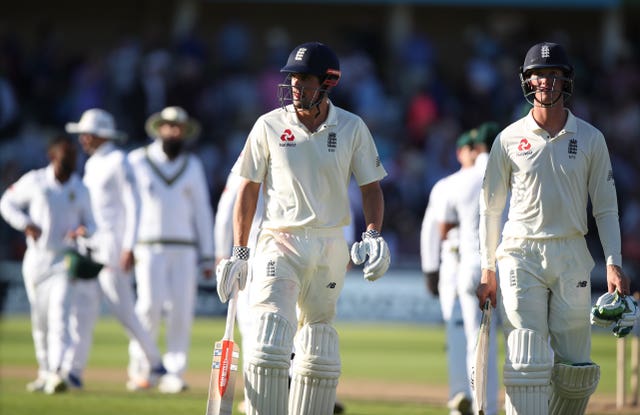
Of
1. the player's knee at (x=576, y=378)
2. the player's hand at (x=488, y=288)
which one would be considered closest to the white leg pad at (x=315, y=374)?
the player's hand at (x=488, y=288)

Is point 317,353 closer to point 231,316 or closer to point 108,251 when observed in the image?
point 231,316

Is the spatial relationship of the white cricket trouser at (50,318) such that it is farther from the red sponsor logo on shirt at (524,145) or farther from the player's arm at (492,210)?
the red sponsor logo on shirt at (524,145)

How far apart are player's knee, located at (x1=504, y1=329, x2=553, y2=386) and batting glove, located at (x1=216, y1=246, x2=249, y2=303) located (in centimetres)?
150

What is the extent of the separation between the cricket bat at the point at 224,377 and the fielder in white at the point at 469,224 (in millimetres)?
2609

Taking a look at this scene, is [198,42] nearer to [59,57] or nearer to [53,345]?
[59,57]

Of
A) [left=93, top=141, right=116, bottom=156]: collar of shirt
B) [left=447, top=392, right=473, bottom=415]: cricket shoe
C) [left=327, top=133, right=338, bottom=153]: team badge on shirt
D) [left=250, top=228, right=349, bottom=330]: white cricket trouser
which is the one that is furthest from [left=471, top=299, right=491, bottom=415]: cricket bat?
[left=93, top=141, right=116, bottom=156]: collar of shirt

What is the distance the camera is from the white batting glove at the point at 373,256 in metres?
7.00

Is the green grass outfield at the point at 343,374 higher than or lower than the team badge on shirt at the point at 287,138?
lower

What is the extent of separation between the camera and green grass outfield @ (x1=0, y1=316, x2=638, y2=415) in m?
10.2

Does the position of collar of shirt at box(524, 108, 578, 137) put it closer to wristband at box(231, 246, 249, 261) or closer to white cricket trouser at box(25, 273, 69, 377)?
wristband at box(231, 246, 249, 261)

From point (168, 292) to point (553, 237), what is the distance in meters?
5.53

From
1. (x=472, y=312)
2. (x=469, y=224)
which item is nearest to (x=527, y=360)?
(x=472, y=312)

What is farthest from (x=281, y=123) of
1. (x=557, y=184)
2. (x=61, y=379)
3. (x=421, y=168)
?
(x=421, y=168)

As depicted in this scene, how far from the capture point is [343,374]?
44.2ft
